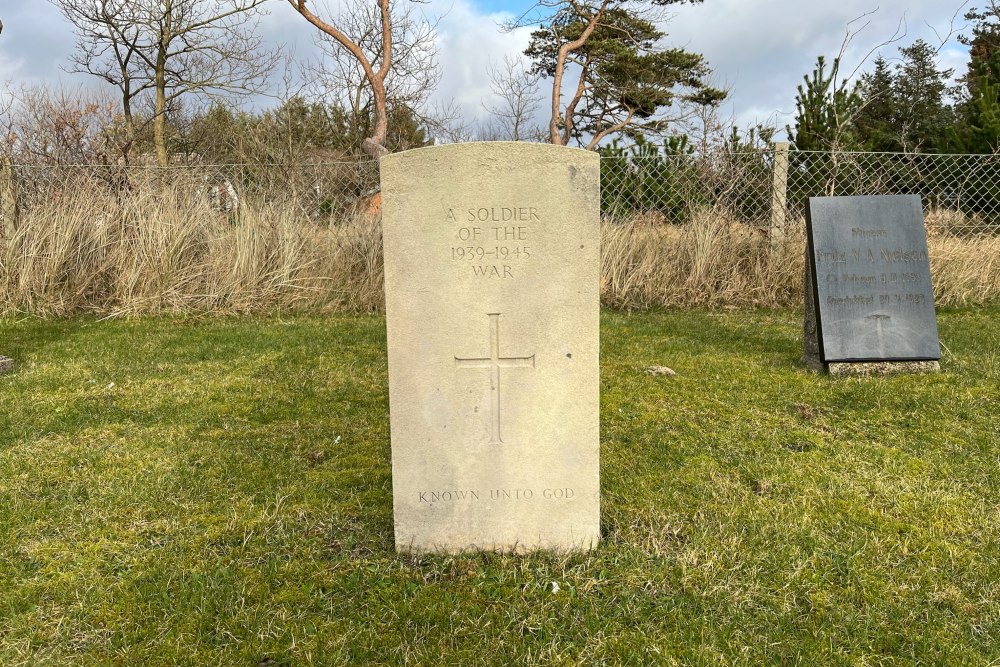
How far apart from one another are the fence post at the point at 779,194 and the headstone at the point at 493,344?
23.7 ft

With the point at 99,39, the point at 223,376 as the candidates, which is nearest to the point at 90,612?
the point at 223,376

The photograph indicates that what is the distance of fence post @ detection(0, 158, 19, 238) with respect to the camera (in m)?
8.20

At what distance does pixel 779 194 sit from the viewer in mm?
9125

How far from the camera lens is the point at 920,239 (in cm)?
564

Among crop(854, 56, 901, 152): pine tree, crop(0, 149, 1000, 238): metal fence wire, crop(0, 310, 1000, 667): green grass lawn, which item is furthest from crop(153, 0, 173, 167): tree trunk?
crop(854, 56, 901, 152): pine tree

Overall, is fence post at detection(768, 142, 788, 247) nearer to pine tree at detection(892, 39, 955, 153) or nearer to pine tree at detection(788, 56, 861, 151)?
pine tree at detection(788, 56, 861, 151)

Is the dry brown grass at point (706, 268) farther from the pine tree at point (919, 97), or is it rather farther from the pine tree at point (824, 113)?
the pine tree at point (919, 97)

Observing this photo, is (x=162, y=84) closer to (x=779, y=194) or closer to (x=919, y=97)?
(x=779, y=194)

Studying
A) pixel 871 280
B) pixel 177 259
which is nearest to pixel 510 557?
pixel 871 280

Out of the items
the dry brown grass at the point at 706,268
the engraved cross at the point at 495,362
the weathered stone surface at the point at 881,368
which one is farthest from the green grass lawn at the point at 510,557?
the dry brown grass at the point at 706,268

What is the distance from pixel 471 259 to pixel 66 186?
330 inches

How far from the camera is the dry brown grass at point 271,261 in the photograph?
8039 mm

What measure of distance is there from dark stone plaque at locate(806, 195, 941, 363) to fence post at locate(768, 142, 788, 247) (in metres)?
3.20

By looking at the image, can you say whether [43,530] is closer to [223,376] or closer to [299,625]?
[299,625]
